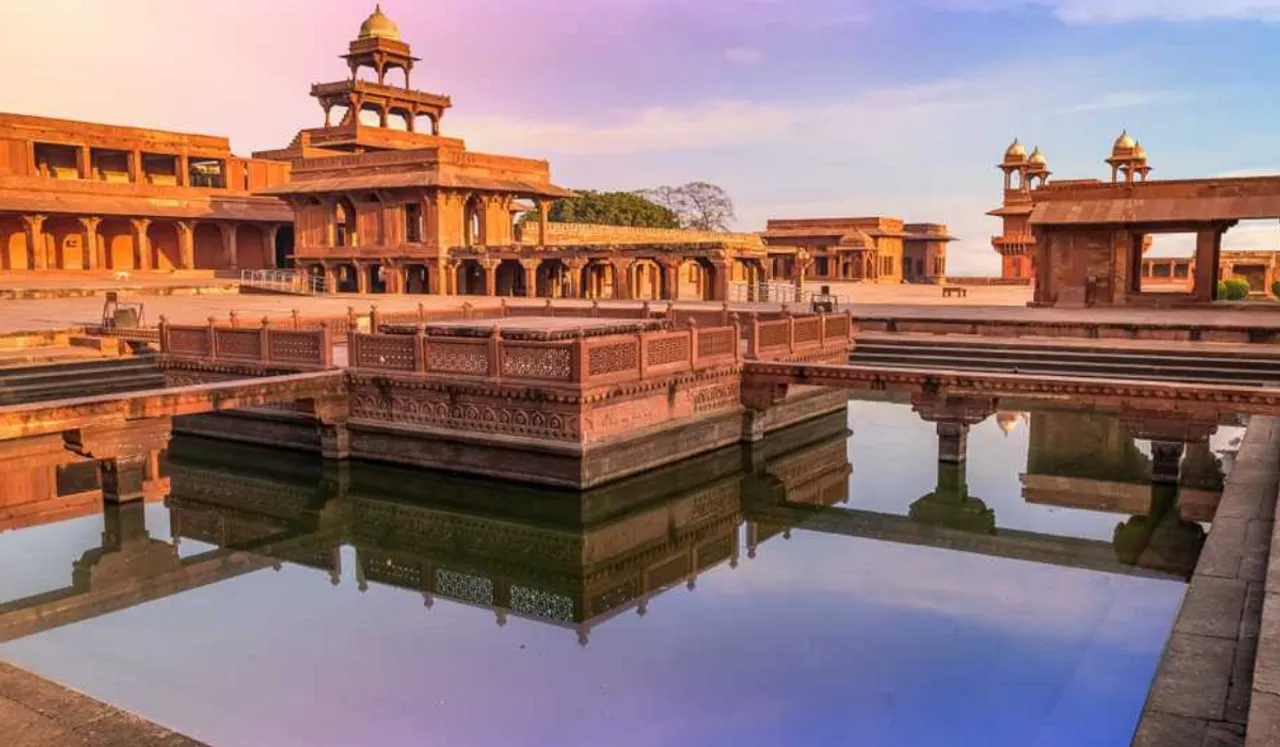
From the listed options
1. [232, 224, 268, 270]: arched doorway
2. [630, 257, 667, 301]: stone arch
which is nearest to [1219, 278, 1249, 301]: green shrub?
[630, 257, 667, 301]: stone arch

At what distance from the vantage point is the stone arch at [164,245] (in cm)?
4700

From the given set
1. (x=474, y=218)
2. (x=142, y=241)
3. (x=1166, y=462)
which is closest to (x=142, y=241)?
(x=142, y=241)

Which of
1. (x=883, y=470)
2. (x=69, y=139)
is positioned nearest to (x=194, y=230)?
(x=69, y=139)

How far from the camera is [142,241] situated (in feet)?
146

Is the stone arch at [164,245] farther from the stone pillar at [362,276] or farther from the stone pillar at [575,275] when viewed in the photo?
the stone pillar at [575,275]

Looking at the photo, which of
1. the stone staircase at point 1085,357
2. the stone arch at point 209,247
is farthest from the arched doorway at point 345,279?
the stone staircase at point 1085,357

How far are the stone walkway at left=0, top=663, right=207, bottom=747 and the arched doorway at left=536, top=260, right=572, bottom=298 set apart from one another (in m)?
36.9

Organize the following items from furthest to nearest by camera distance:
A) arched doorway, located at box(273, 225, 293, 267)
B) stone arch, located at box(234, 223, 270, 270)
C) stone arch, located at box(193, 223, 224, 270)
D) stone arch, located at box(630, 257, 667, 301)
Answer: arched doorway, located at box(273, 225, 293, 267) < stone arch, located at box(234, 223, 270, 270) < stone arch, located at box(193, 223, 224, 270) < stone arch, located at box(630, 257, 667, 301)

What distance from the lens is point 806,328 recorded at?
→ 18438 mm

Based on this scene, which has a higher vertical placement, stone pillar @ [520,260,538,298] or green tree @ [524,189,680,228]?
green tree @ [524,189,680,228]

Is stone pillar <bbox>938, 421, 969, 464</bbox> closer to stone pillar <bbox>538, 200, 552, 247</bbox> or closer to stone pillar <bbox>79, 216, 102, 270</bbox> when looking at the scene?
stone pillar <bbox>538, 200, 552, 247</bbox>

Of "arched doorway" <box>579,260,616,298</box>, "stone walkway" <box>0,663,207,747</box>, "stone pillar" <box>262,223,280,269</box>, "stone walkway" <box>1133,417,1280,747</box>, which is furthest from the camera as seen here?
"stone pillar" <box>262,223,280,269</box>

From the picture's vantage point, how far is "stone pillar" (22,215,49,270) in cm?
4097

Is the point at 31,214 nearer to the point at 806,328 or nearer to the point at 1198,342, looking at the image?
the point at 806,328
